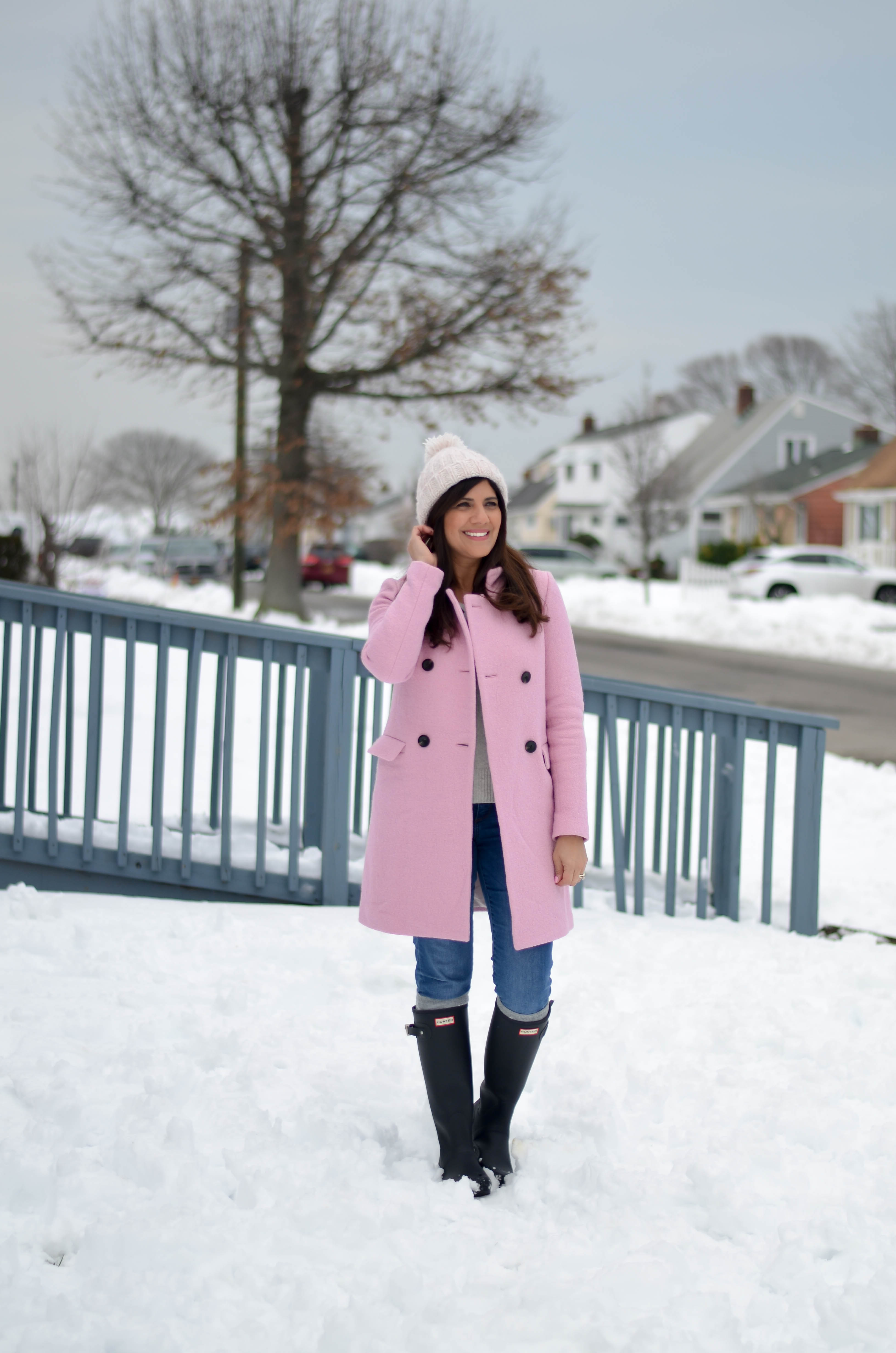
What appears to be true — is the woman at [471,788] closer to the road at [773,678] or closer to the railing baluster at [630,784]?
the railing baluster at [630,784]

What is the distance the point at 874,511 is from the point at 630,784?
3354cm

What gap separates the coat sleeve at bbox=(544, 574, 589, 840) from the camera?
2631mm

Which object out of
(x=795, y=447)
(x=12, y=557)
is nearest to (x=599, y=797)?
(x=12, y=557)

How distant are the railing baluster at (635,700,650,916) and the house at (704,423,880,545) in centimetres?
3572

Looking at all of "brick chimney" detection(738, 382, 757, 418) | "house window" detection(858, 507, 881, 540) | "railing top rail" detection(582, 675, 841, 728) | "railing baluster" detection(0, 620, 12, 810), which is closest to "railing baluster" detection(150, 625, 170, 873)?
"railing baluster" detection(0, 620, 12, 810)

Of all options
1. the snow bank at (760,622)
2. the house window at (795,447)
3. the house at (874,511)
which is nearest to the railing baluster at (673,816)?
the snow bank at (760,622)

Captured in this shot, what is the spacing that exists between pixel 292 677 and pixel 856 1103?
7418 mm

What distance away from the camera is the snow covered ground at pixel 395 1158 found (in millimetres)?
2174

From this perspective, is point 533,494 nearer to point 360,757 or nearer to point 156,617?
point 360,757

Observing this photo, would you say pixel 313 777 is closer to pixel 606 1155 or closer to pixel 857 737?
pixel 606 1155

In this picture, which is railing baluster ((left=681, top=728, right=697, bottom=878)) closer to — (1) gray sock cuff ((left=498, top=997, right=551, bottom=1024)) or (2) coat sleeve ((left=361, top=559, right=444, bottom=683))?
(1) gray sock cuff ((left=498, top=997, right=551, bottom=1024))

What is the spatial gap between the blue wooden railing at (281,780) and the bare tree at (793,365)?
60.3 metres

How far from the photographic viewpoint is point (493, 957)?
2703mm

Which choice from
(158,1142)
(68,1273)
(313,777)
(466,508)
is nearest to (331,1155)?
(158,1142)
